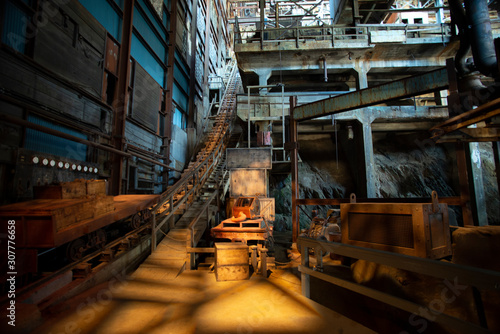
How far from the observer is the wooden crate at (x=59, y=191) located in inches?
189

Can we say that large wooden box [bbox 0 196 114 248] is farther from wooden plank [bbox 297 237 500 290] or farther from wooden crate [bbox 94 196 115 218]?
wooden plank [bbox 297 237 500 290]

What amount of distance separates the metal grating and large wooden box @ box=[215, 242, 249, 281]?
2230 mm

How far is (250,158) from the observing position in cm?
1112

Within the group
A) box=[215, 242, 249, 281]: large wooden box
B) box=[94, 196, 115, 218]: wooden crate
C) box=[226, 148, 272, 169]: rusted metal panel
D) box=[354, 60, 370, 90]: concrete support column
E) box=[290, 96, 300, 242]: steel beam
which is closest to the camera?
box=[215, 242, 249, 281]: large wooden box

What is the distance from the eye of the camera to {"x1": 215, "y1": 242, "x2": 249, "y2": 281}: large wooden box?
4.77 m

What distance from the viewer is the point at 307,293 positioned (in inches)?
149

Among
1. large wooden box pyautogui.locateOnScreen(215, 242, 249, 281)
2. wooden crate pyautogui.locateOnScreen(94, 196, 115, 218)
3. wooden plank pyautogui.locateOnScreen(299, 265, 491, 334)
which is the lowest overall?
large wooden box pyautogui.locateOnScreen(215, 242, 249, 281)

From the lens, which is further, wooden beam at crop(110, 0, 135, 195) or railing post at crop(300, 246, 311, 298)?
wooden beam at crop(110, 0, 135, 195)

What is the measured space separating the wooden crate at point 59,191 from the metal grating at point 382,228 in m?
5.82

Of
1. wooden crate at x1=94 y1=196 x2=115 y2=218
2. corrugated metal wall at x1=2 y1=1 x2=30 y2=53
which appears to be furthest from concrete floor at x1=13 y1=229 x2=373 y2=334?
corrugated metal wall at x1=2 y1=1 x2=30 y2=53

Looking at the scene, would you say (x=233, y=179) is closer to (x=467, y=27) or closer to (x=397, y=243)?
(x=397, y=243)

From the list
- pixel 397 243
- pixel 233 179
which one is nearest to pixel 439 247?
pixel 397 243

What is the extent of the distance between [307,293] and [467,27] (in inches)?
311

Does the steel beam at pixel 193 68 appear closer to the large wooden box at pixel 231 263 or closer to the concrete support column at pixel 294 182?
the concrete support column at pixel 294 182
